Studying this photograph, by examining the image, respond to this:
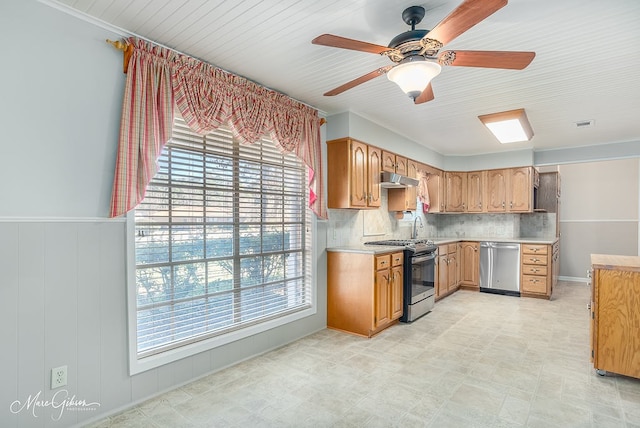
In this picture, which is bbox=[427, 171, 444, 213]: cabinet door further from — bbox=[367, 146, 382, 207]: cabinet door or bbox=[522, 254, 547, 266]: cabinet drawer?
bbox=[367, 146, 382, 207]: cabinet door

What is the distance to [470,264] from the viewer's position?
586 cm

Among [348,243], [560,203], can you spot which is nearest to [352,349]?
[348,243]

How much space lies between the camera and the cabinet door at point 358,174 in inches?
149

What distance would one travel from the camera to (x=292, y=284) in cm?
358

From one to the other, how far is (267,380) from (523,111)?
3788 mm

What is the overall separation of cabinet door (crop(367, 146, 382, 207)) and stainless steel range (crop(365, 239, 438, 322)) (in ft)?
2.07

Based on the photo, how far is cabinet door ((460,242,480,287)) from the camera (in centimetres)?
581

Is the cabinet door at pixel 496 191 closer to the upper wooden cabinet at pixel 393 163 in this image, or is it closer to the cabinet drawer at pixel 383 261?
the upper wooden cabinet at pixel 393 163

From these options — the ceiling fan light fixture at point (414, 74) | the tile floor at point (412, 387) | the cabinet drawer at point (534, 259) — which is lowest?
the tile floor at point (412, 387)

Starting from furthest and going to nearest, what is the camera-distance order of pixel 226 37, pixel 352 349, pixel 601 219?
1. pixel 601 219
2. pixel 352 349
3. pixel 226 37

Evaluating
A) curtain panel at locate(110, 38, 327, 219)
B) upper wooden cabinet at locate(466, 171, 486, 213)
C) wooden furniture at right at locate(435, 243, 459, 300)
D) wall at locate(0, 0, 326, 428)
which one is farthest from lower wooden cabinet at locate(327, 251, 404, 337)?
upper wooden cabinet at locate(466, 171, 486, 213)

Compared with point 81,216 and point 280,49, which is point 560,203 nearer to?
point 280,49

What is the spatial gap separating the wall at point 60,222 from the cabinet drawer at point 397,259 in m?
2.58

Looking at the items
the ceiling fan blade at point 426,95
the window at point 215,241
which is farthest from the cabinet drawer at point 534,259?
the ceiling fan blade at point 426,95
